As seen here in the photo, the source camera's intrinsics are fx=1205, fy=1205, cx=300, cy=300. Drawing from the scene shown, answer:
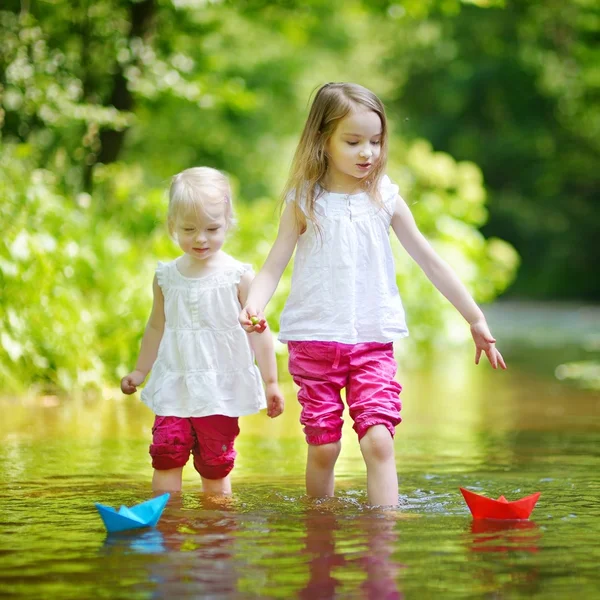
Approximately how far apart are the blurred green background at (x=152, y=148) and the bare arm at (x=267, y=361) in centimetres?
77

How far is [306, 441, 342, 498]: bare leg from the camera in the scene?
395cm

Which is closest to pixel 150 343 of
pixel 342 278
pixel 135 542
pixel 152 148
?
pixel 342 278

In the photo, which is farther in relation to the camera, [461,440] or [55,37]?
[55,37]

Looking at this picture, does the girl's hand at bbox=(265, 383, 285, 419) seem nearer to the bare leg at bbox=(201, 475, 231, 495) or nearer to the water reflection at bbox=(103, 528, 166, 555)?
the bare leg at bbox=(201, 475, 231, 495)

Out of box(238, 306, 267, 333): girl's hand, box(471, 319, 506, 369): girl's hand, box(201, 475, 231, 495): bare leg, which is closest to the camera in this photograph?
box(238, 306, 267, 333): girl's hand

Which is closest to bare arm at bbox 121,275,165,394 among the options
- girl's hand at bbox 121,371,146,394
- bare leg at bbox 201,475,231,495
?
girl's hand at bbox 121,371,146,394

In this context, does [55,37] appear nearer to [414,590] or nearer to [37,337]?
[37,337]

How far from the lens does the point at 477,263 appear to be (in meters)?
14.4

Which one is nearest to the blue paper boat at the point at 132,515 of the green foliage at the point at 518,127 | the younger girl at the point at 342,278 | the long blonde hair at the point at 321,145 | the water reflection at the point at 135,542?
the water reflection at the point at 135,542

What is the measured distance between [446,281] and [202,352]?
2.83 ft

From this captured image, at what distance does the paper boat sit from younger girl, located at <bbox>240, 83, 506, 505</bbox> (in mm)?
421

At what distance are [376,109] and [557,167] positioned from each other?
31.6 metres

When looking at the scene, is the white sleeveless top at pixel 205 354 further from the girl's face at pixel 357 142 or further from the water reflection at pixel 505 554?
the water reflection at pixel 505 554

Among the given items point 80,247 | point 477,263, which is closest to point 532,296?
point 477,263
